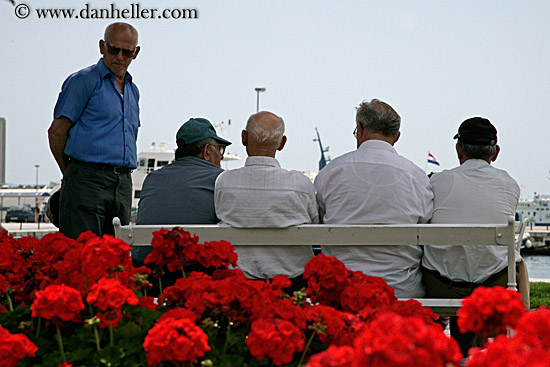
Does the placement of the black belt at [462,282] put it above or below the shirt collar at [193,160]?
below

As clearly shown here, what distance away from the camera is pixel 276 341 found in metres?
1.68

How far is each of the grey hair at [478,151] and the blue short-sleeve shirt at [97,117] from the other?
1.92 m

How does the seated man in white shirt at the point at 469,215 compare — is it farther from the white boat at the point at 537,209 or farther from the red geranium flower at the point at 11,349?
the white boat at the point at 537,209

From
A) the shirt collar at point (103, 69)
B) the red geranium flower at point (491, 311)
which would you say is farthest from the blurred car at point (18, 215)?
the red geranium flower at point (491, 311)

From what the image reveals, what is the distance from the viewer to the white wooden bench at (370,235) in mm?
2957

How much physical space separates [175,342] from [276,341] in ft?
0.84

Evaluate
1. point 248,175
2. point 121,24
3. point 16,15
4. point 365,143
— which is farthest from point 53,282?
point 16,15

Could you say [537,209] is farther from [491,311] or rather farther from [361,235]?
[491,311]

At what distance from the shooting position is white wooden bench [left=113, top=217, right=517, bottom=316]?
2.96 metres

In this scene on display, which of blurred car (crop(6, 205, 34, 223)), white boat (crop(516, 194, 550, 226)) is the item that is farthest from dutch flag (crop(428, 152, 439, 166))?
white boat (crop(516, 194, 550, 226))

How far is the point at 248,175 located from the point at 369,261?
0.70 meters

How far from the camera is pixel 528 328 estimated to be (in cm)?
123

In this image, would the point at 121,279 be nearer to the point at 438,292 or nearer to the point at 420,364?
the point at 420,364

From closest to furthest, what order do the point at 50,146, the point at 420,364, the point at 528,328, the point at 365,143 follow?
the point at 420,364, the point at 528,328, the point at 365,143, the point at 50,146
